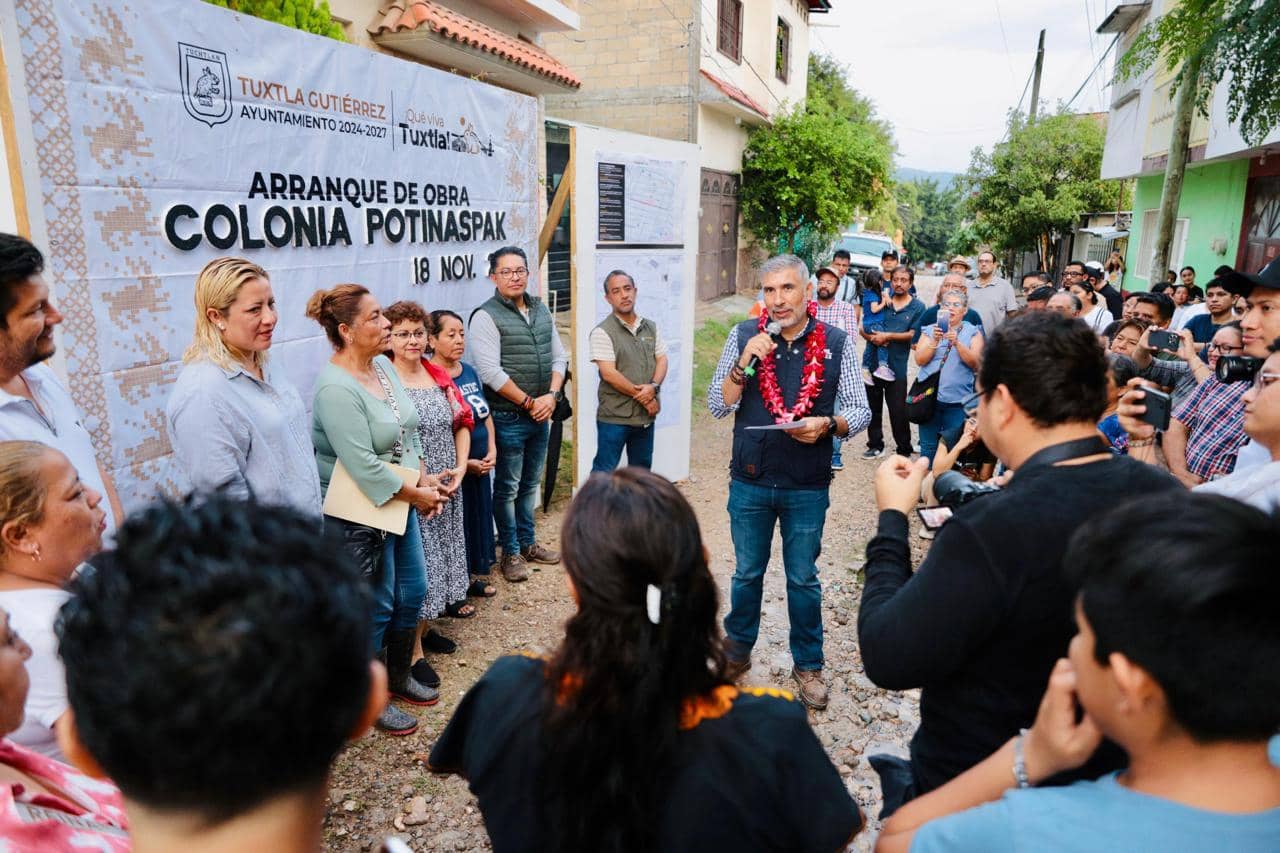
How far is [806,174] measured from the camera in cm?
1719

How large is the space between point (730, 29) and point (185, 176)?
15435 mm

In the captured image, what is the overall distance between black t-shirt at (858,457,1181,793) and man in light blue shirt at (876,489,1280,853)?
1.20 feet

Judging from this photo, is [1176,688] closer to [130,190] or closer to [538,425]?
[130,190]

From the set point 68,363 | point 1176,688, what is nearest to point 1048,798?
point 1176,688

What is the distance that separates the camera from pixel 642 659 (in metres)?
1.20

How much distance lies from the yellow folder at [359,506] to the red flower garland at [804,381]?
64.2 inches

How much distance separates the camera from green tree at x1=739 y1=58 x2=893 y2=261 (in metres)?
17.0

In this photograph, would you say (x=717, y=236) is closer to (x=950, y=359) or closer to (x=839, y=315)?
(x=839, y=315)

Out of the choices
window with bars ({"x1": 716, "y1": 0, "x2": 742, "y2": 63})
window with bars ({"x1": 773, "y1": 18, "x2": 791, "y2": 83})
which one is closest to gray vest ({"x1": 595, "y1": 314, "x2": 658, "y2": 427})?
window with bars ({"x1": 716, "y1": 0, "x2": 742, "y2": 63})

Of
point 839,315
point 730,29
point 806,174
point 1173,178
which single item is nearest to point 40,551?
point 839,315

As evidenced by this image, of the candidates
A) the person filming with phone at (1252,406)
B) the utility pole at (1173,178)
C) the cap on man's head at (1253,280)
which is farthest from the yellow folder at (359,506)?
the utility pole at (1173,178)

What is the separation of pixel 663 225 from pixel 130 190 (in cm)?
373

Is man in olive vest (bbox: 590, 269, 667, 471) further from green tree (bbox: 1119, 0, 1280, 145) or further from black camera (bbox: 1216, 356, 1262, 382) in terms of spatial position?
green tree (bbox: 1119, 0, 1280, 145)

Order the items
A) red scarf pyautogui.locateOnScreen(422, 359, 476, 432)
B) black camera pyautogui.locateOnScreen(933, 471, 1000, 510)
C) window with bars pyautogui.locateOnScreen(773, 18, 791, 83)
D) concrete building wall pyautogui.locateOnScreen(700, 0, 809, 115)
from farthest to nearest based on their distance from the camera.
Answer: window with bars pyautogui.locateOnScreen(773, 18, 791, 83), concrete building wall pyautogui.locateOnScreen(700, 0, 809, 115), red scarf pyautogui.locateOnScreen(422, 359, 476, 432), black camera pyautogui.locateOnScreen(933, 471, 1000, 510)
